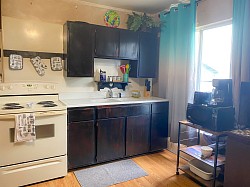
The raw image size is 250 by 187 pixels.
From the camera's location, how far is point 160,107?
10.4ft

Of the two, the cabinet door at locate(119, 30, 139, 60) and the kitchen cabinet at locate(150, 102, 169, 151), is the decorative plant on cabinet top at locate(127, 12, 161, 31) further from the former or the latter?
the kitchen cabinet at locate(150, 102, 169, 151)

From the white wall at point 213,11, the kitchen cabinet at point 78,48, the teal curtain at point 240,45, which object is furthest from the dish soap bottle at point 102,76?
the teal curtain at point 240,45

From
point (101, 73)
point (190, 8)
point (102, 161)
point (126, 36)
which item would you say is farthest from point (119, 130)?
point (190, 8)

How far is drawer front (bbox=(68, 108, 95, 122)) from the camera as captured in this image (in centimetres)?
249

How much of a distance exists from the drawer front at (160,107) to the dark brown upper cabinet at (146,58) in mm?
534

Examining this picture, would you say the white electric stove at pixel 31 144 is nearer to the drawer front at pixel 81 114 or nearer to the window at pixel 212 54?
the drawer front at pixel 81 114

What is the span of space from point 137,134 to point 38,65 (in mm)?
1754

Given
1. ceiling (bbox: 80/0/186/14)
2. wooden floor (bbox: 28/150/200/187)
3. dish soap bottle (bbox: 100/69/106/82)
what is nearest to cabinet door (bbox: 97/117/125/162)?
wooden floor (bbox: 28/150/200/187)

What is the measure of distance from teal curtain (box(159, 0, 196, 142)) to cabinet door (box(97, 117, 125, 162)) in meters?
0.86

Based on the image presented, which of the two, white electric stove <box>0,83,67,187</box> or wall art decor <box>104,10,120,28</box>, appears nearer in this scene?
white electric stove <box>0,83,67,187</box>

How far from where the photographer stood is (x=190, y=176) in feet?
8.30

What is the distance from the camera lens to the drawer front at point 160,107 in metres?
3.12

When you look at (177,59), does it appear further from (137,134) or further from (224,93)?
(137,134)

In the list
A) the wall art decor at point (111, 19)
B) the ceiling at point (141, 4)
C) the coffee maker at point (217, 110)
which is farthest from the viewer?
the wall art decor at point (111, 19)
